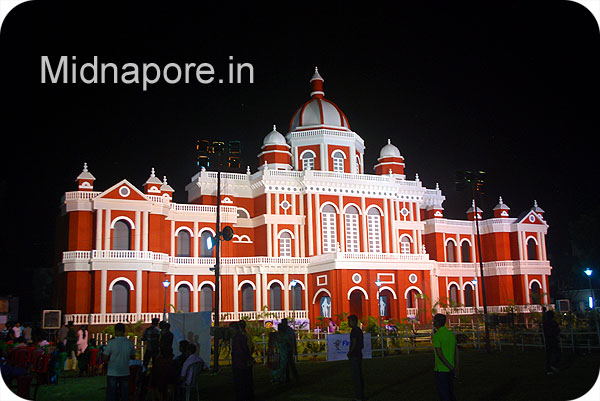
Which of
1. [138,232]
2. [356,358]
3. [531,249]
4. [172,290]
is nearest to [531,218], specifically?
[531,249]

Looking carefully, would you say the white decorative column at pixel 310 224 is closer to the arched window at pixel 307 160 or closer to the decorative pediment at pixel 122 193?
the arched window at pixel 307 160

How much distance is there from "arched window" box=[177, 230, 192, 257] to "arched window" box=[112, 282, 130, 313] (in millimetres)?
5366

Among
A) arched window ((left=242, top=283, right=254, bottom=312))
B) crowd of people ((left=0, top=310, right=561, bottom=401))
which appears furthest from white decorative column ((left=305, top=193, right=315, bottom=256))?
crowd of people ((left=0, top=310, right=561, bottom=401))

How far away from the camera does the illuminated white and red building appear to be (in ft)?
105

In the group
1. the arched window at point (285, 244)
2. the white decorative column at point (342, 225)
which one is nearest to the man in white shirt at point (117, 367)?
the arched window at point (285, 244)

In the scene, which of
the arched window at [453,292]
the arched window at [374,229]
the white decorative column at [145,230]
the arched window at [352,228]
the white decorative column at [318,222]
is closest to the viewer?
the white decorative column at [145,230]

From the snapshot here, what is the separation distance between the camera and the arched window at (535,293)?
40.9 meters

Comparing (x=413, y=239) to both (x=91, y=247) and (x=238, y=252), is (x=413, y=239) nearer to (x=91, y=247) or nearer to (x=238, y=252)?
(x=238, y=252)

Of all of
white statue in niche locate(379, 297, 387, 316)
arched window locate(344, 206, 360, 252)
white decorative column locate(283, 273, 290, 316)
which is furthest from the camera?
arched window locate(344, 206, 360, 252)

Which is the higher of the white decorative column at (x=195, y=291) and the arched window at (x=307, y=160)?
the arched window at (x=307, y=160)

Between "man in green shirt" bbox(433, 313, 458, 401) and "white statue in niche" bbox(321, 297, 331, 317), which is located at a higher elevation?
"white statue in niche" bbox(321, 297, 331, 317)

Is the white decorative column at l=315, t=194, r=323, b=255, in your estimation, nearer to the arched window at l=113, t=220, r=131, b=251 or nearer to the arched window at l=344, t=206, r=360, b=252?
the arched window at l=344, t=206, r=360, b=252

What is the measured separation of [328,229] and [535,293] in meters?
16.6

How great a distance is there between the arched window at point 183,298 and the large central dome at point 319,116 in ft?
45.4
